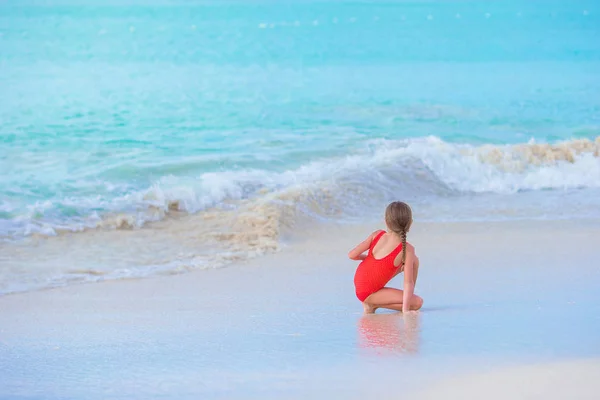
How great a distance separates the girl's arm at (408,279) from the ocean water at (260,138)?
1828 millimetres

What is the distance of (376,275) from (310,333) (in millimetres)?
573

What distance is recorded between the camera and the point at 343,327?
4.03 meters

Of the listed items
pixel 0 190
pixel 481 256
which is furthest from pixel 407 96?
pixel 481 256

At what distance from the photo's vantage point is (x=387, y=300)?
14.2ft

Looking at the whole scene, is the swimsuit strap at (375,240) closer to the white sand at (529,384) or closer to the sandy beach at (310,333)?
the sandy beach at (310,333)

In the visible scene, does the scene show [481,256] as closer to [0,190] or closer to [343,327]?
[343,327]

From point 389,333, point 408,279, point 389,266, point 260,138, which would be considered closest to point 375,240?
point 389,266

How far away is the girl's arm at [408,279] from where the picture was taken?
13.9 ft

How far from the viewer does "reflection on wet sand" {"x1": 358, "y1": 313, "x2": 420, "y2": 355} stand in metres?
3.61

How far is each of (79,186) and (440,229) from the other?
4.13 meters

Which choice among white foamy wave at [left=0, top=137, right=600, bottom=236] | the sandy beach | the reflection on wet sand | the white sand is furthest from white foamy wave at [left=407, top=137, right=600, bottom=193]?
the white sand

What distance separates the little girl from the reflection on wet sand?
0.08m

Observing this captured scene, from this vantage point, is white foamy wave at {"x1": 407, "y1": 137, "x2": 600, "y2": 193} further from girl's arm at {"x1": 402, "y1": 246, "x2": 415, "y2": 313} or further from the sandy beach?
girl's arm at {"x1": 402, "y1": 246, "x2": 415, "y2": 313}

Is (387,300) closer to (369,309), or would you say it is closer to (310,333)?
(369,309)
